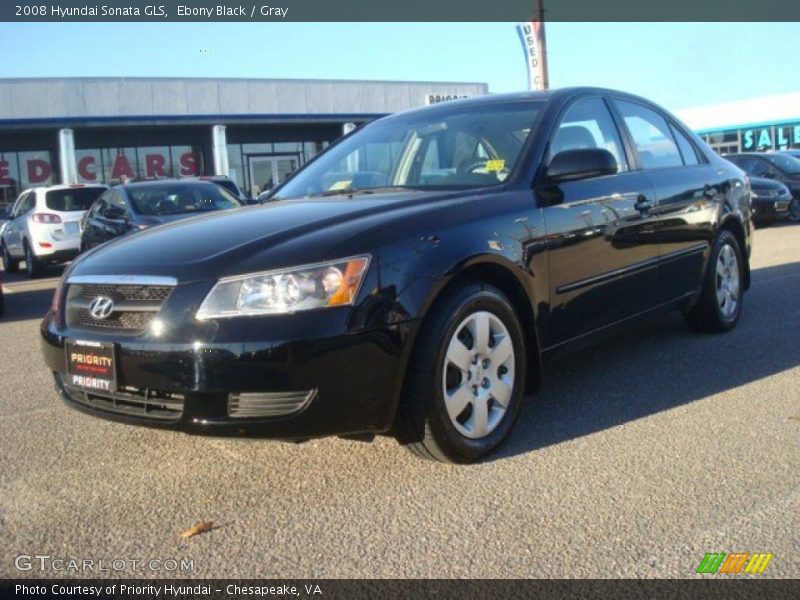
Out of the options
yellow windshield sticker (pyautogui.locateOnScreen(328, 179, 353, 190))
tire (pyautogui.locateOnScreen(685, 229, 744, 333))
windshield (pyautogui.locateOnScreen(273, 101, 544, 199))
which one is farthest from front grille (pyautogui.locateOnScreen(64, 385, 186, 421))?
tire (pyautogui.locateOnScreen(685, 229, 744, 333))

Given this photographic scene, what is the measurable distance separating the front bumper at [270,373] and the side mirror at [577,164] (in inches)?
53.0

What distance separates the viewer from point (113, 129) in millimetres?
28719

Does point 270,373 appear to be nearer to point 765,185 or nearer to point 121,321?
point 121,321

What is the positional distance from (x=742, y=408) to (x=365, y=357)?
2.17m

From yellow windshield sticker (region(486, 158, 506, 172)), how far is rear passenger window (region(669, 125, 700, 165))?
2.00m

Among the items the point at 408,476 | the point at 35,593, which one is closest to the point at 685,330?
the point at 408,476

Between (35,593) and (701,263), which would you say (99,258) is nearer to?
(35,593)

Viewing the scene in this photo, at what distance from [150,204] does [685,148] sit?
7.15 metres

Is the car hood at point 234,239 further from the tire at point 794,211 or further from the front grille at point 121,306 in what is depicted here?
the tire at point 794,211

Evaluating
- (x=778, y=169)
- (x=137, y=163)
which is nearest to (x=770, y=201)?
(x=778, y=169)

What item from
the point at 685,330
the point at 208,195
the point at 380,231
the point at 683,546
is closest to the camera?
the point at 683,546

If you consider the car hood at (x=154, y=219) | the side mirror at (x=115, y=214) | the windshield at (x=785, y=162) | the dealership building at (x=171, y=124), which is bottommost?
the car hood at (x=154, y=219)

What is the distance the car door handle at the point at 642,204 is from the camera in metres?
4.75

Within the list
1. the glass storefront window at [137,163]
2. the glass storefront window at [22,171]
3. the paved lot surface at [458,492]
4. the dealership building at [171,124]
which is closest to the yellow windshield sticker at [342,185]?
the paved lot surface at [458,492]
